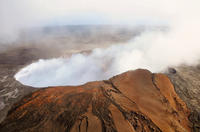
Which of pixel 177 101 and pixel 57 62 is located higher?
pixel 177 101

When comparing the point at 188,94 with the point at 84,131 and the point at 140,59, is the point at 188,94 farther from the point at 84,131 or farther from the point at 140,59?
the point at 84,131

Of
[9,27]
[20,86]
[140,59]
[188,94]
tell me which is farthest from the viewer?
[9,27]

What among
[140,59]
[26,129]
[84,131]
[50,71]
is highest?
[140,59]

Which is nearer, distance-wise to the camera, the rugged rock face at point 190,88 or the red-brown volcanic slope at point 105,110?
the red-brown volcanic slope at point 105,110

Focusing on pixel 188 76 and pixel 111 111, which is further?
pixel 188 76

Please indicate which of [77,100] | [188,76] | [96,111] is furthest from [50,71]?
[188,76]

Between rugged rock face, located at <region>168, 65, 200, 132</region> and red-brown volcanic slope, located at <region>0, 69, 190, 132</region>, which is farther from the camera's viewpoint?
rugged rock face, located at <region>168, 65, 200, 132</region>

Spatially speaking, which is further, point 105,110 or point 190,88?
point 190,88

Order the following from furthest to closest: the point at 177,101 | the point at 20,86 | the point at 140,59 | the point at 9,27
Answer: the point at 9,27 → the point at 140,59 → the point at 20,86 → the point at 177,101
